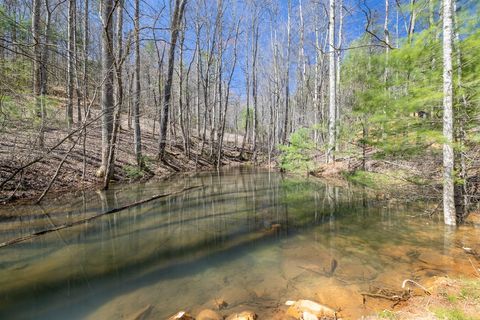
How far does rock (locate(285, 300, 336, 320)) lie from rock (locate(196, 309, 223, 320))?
760mm

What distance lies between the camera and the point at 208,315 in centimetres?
287

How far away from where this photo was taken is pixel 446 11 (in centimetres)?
481

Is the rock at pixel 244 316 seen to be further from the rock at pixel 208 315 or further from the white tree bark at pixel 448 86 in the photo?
the white tree bark at pixel 448 86

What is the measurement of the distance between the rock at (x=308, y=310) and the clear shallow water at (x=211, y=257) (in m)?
0.15

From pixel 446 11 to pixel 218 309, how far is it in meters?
6.13

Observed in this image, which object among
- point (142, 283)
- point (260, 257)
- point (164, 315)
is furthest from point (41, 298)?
point (260, 257)

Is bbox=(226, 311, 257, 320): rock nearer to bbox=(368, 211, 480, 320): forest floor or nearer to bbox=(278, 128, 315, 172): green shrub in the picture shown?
bbox=(368, 211, 480, 320): forest floor

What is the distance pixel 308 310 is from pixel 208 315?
1.06 meters

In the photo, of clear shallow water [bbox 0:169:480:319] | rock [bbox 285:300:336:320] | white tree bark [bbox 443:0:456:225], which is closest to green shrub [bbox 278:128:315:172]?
clear shallow water [bbox 0:169:480:319]

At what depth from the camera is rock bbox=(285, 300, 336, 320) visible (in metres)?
2.77

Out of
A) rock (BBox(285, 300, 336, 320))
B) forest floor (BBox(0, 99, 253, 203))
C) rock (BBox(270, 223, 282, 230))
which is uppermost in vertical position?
forest floor (BBox(0, 99, 253, 203))

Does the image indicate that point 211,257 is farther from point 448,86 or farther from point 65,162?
point 65,162

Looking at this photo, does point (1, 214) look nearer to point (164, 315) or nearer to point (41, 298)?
point (41, 298)

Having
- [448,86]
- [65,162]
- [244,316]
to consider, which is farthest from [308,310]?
[65,162]
